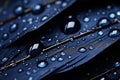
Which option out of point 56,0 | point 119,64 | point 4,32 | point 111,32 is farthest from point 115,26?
point 4,32

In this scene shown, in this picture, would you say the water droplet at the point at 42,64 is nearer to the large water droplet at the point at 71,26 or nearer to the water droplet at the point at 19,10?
the large water droplet at the point at 71,26

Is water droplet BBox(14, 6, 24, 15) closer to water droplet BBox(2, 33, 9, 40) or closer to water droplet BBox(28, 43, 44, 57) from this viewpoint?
water droplet BBox(2, 33, 9, 40)

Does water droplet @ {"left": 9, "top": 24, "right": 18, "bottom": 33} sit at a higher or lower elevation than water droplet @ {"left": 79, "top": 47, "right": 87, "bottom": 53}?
higher

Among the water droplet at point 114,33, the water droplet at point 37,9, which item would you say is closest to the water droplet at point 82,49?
the water droplet at point 114,33

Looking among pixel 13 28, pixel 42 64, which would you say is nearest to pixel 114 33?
pixel 42 64

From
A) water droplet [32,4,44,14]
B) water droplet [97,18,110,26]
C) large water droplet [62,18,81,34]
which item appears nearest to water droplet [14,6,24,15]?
water droplet [32,4,44,14]

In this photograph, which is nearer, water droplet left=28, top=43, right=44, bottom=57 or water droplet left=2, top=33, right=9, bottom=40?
water droplet left=28, top=43, right=44, bottom=57

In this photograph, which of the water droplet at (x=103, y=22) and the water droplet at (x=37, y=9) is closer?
the water droplet at (x=103, y=22)

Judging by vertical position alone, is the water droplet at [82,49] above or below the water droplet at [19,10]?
below

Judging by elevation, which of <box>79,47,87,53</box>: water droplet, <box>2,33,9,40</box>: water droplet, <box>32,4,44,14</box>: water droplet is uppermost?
<box>32,4,44,14</box>: water droplet
